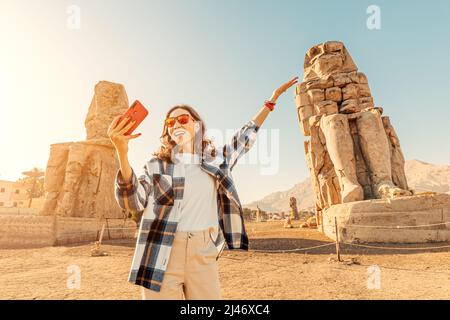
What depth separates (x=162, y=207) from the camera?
5.15 feet

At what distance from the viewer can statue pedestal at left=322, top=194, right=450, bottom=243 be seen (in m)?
6.41


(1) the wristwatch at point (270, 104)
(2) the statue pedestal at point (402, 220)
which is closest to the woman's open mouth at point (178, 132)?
(1) the wristwatch at point (270, 104)

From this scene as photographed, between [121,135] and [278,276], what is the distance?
3872mm

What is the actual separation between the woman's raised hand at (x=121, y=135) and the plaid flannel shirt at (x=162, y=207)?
0.16m

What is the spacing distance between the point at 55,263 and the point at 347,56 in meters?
11.2

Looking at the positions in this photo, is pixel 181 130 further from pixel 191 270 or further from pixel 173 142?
pixel 191 270

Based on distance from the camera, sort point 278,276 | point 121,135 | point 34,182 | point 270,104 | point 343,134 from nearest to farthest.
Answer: point 121,135, point 270,104, point 278,276, point 343,134, point 34,182

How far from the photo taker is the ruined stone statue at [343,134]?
7844 millimetres

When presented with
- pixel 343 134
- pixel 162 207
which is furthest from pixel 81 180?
pixel 162 207

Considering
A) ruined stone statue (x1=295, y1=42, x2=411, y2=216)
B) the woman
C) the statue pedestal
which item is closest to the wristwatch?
the woman

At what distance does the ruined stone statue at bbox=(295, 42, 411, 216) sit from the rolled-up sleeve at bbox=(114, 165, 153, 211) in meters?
6.82

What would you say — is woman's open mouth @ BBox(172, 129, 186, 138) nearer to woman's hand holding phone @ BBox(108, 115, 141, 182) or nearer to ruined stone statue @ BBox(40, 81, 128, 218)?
woman's hand holding phone @ BBox(108, 115, 141, 182)
